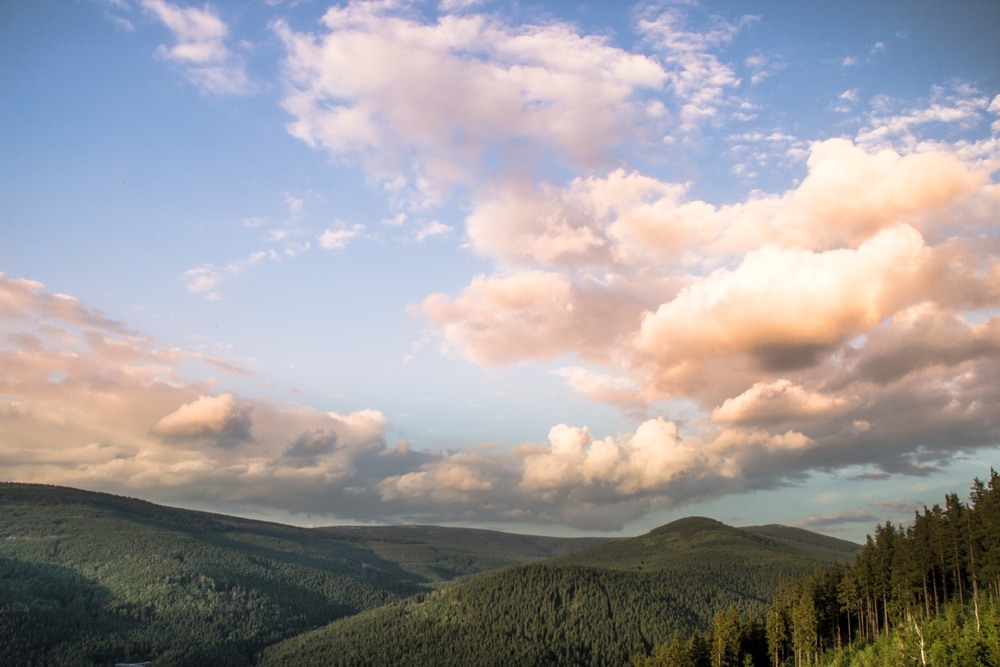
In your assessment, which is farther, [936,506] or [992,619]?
[936,506]

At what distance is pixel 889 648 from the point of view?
117688mm

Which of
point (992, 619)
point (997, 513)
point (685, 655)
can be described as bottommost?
point (685, 655)

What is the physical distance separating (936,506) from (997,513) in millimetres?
18146

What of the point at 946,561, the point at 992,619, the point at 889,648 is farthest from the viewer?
the point at 946,561

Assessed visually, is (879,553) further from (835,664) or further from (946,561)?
(835,664)

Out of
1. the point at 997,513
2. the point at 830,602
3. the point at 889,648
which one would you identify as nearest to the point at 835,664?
the point at 889,648

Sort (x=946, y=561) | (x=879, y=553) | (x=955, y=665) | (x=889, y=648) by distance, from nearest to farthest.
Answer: (x=955, y=665) < (x=889, y=648) < (x=946, y=561) < (x=879, y=553)

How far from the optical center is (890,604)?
134750 millimetres

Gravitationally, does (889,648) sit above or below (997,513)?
below

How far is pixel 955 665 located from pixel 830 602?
60.5 metres

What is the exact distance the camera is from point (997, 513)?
391ft

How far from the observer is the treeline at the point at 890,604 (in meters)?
116

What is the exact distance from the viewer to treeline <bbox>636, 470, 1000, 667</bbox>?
11619 cm

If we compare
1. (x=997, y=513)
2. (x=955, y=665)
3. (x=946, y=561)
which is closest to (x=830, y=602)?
(x=946, y=561)
